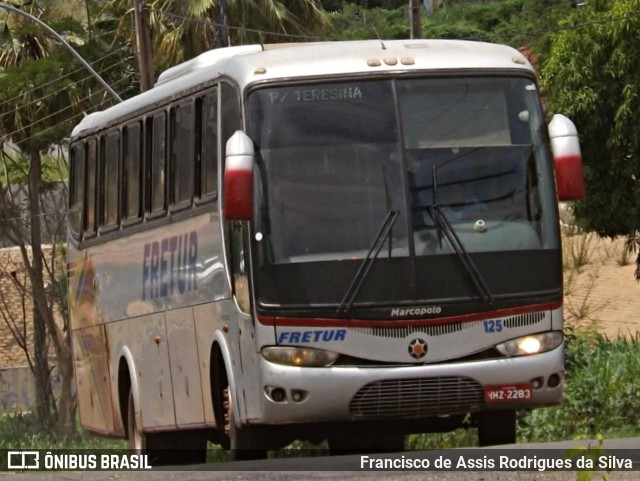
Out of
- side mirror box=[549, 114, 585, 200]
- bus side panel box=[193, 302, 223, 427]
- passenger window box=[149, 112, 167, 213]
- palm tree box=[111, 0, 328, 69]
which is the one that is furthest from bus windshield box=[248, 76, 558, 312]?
palm tree box=[111, 0, 328, 69]

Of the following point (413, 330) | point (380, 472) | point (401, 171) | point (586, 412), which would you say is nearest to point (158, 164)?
point (401, 171)

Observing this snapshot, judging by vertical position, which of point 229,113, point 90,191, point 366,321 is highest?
point 229,113

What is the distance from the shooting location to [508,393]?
39.7 ft

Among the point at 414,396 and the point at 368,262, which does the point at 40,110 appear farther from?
the point at 414,396

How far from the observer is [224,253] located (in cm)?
1278

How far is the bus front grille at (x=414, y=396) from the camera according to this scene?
11.9 meters

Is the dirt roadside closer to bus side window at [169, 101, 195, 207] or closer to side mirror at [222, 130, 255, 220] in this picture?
bus side window at [169, 101, 195, 207]

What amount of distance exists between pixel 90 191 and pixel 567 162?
6.62 m

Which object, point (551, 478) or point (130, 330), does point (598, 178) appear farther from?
point (551, 478)

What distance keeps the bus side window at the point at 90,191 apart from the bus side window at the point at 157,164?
6.89 ft

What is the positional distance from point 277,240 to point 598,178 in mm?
16351

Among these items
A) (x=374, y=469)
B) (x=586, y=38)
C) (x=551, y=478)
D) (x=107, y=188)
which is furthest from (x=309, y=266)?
(x=586, y=38)

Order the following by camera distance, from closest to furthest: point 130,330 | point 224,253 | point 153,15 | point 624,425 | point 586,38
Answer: point 224,253 < point 130,330 < point 624,425 < point 586,38 < point 153,15

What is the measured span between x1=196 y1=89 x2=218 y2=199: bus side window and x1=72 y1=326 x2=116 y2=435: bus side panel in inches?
164
